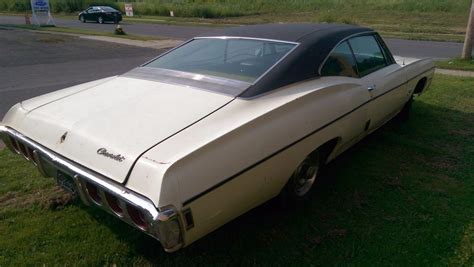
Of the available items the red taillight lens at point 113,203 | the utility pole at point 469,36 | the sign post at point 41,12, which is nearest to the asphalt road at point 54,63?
the red taillight lens at point 113,203

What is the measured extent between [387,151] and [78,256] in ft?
10.6

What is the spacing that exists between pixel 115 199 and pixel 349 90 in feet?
6.86

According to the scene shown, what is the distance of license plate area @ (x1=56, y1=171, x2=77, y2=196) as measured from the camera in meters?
2.33

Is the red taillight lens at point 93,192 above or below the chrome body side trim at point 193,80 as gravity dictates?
below

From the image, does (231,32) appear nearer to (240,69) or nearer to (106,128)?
(240,69)

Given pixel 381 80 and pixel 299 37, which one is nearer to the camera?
pixel 299 37

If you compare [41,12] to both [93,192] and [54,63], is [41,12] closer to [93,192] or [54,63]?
[54,63]

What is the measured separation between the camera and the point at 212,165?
6.61ft

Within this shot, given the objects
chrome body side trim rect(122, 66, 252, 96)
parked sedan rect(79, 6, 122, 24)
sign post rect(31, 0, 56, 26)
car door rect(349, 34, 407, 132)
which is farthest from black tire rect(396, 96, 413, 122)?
parked sedan rect(79, 6, 122, 24)

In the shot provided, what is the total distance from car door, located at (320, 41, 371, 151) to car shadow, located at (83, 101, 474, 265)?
42 centimetres

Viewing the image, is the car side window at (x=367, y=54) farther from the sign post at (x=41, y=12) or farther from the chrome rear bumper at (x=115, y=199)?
the sign post at (x=41, y=12)

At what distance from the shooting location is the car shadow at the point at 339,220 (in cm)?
255

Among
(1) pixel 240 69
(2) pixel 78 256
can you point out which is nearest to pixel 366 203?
(1) pixel 240 69

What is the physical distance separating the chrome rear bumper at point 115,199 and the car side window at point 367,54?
97.8 inches
